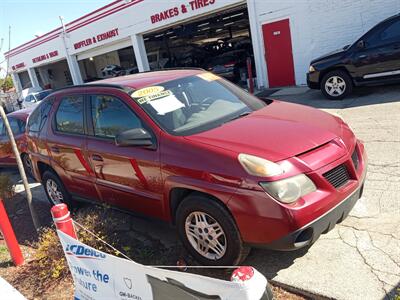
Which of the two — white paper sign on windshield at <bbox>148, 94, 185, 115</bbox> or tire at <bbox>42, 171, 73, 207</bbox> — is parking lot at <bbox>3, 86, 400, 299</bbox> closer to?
tire at <bbox>42, 171, 73, 207</bbox>

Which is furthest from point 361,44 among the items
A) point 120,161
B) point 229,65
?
point 229,65

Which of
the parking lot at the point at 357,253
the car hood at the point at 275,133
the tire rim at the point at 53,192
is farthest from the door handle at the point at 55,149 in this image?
the car hood at the point at 275,133

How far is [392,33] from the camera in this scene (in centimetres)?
841

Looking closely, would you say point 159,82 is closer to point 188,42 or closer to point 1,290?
point 1,290

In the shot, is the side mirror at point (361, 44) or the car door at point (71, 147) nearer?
the car door at point (71, 147)

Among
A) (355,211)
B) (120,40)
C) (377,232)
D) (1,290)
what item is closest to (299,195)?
(377,232)

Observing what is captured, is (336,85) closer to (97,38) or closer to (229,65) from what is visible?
(229,65)

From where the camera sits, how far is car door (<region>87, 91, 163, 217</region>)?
3.67m

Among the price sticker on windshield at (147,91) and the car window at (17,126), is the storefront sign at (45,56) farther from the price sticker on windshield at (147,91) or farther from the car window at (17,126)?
the price sticker on windshield at (147,91)

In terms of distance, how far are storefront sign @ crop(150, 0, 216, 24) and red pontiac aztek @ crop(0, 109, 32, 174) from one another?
7.86 metres

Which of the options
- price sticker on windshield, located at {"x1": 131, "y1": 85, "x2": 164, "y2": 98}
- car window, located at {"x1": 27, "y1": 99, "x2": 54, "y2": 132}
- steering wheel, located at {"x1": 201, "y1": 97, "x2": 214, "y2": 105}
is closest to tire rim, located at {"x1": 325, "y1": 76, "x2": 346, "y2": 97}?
steering wheel, located at {"x1": 201, "y1": 97, "x2": 214, "y2": 105}

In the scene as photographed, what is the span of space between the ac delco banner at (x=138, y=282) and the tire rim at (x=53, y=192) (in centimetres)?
271

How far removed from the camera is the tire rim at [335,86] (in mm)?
9109

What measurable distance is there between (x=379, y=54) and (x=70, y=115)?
694 cm
